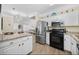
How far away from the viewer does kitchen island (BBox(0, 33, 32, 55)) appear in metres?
1.51

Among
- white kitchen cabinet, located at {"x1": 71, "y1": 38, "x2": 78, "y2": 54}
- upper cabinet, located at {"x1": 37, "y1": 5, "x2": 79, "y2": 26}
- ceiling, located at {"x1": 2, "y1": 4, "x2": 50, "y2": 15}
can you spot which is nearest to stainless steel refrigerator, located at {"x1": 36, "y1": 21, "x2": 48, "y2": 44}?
upper cabinet, located at {"x1": 37, "y1": 5, "x2": 79, "y2": 26}

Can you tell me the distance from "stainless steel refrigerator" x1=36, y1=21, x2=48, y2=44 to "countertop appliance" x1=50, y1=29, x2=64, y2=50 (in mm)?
141

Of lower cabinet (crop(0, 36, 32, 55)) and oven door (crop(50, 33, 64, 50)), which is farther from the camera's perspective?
oven door (crop(50, 33, 64, 50))

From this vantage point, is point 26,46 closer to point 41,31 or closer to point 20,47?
point 20,47

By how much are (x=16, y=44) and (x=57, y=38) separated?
2.39ft

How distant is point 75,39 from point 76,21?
301mm

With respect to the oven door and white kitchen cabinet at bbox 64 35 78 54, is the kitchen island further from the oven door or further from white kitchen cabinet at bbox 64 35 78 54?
white kitchen cabinet at bbox 64 35 78 54

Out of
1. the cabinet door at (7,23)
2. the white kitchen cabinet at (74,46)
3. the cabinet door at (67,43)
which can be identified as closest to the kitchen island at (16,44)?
the cabinet door at (7,23)

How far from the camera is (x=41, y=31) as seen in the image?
171 centimetres

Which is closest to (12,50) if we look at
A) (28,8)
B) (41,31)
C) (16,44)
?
(16,44)

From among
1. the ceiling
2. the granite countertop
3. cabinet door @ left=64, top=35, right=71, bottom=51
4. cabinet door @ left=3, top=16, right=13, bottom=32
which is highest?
the ceiling

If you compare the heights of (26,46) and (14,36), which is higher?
(14,36)
